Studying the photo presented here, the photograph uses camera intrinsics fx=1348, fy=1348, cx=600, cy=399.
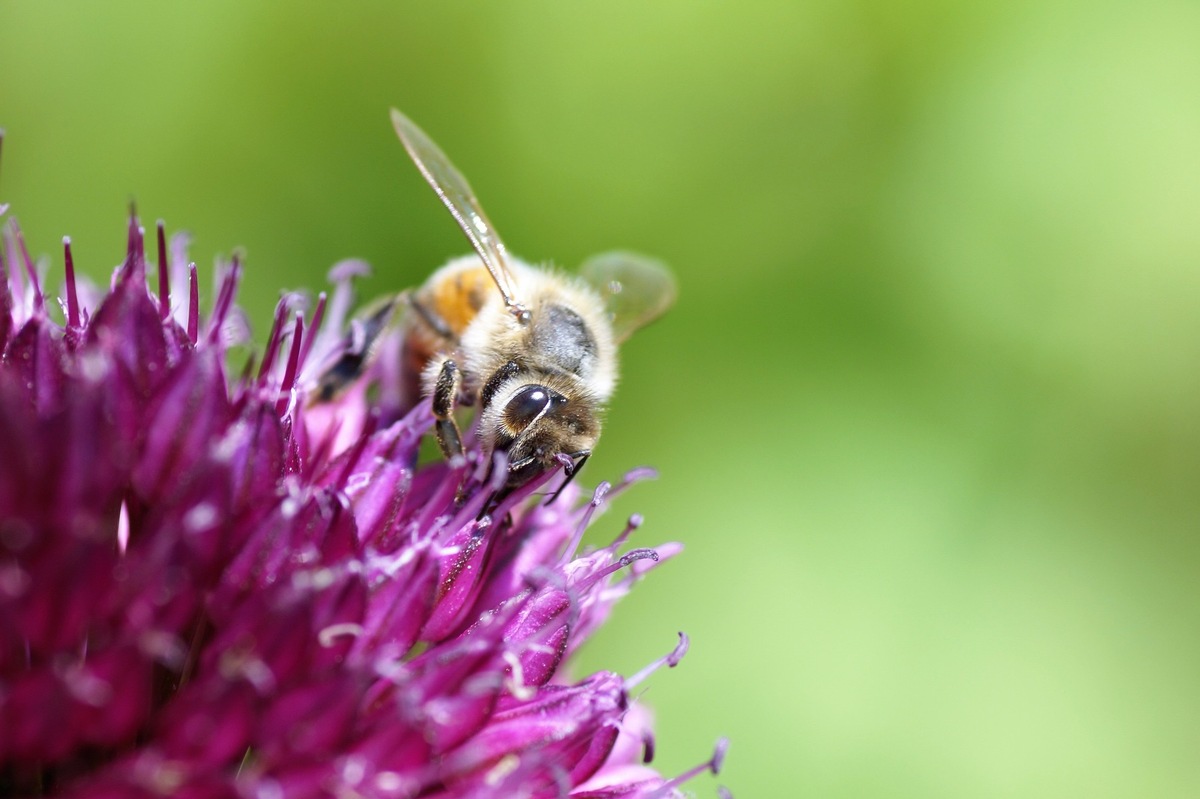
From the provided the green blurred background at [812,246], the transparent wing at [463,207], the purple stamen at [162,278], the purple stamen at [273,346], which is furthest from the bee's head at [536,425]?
the green blurred background at [812,246]

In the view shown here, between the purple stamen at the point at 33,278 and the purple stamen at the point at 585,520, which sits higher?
the purple stamen at the point at 585,520

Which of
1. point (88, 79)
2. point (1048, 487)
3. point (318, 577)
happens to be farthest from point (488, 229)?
point (1048, 487)

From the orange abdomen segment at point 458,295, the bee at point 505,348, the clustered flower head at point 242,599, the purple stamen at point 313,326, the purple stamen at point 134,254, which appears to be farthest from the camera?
the orange abdomen segment at point 458,295

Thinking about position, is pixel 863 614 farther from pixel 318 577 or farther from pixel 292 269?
pixel 318 577

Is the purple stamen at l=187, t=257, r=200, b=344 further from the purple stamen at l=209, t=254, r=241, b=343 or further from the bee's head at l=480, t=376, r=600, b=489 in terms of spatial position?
the bee's head at l=480, t=376, r=600, b=489

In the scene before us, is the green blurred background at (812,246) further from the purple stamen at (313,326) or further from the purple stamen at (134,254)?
the purple stamen at (134,254)

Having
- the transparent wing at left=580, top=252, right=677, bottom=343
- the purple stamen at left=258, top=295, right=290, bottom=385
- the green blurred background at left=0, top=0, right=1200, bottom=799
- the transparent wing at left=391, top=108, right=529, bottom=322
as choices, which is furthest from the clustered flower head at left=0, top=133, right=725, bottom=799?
the green blurred background at left=0, top=0, right=1200, bottom=799
